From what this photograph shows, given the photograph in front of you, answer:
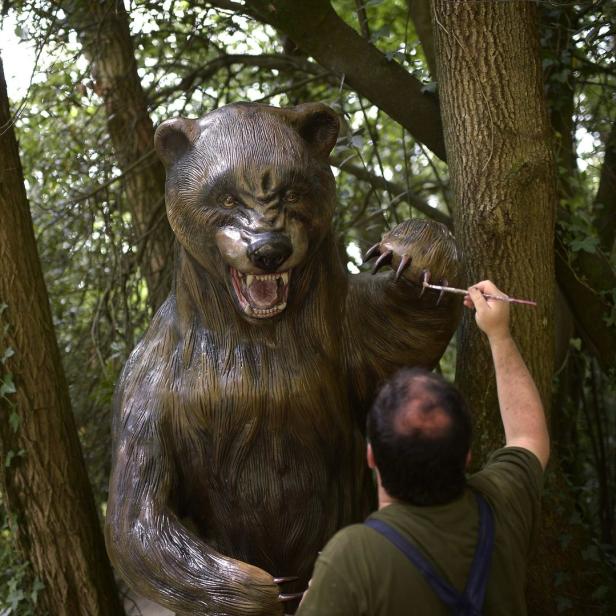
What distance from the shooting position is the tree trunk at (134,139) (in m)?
4.55

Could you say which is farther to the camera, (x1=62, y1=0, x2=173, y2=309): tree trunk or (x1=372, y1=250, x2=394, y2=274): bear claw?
(x1=62, y1=0, x2=173, y2=309): tree trunk

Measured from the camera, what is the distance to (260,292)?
2439mm

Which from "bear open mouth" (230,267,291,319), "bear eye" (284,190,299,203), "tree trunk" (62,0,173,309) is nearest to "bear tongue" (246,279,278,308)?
"bear open mouth" (230,267,291,319)

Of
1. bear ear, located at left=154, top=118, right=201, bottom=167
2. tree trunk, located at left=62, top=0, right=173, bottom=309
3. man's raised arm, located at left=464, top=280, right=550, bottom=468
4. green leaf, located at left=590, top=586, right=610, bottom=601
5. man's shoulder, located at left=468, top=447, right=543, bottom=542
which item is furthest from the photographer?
tree trunk, located at left=62, top=0, right=173, bottom=309

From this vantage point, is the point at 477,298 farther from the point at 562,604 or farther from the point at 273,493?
the point at 562,604

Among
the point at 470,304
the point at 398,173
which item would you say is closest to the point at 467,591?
the point at 470,304

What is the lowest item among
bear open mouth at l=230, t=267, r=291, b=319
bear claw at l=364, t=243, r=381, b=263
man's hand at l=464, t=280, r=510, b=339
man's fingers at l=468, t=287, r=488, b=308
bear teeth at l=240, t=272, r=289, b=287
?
man's hand at l=464, t=280, r=510, b=339

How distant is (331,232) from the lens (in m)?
2.63

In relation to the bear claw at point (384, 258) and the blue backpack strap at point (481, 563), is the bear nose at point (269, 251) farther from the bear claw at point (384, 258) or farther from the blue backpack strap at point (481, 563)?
the blue backpack strap at point (481, 563)

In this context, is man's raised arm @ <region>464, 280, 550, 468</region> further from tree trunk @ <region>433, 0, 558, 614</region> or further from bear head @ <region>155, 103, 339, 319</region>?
Answer: tree trunk @ <region>433, 0, 558, 614</region>

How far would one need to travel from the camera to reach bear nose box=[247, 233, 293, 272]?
2.29 meters

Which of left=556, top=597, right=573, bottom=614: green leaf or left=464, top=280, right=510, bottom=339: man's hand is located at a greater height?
left=464, top=280, right=510, bottom=339: man's hand

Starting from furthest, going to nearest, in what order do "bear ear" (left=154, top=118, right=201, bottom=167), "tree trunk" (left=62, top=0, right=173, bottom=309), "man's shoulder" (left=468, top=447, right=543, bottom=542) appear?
"tree trunk" (left=62, top=0, right=173, bottom=309) < "bear ear" (left=154, top=118, right=201, bottom=167) < "man's shoulder" (left=468, top=447, right=543, bottom=542)

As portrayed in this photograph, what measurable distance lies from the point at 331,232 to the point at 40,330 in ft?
4.54
